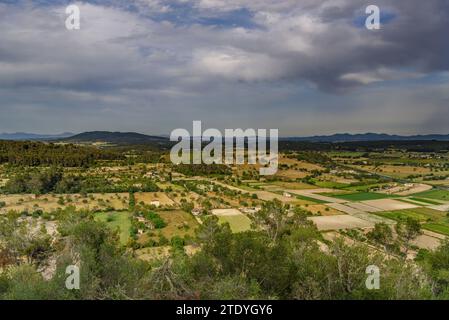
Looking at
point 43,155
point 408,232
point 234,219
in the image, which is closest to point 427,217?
point 408,232

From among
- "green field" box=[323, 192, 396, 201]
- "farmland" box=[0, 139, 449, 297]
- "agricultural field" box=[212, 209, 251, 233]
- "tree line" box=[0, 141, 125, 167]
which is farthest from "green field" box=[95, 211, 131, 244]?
"tree line" box=[0, 141, 125, 167]

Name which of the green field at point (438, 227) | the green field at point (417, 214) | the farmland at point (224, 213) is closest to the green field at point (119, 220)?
the farmland at point (224, 213)

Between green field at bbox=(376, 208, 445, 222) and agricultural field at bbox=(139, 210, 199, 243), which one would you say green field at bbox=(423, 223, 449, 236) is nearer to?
green field at bbox=(376, 208, 445, 222)

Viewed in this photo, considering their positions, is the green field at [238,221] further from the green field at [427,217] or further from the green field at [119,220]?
the green field at [427,217]

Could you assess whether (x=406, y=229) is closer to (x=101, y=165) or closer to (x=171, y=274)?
(x=171, y=274)

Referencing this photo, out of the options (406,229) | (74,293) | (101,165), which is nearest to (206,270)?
(74,293)

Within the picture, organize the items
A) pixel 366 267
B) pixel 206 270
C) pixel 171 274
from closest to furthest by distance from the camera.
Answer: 1. pixel 171 274
2. pixel 366 267
3. pixel 206 270
